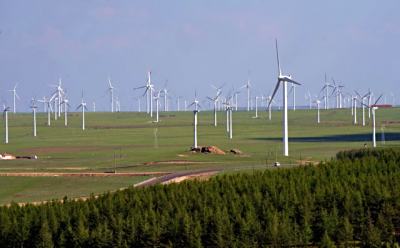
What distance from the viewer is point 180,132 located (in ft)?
641

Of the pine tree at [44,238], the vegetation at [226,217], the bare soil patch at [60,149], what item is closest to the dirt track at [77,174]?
the vegetation at [226,217]

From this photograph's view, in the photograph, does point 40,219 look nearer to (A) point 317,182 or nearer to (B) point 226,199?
(B) point 226,199

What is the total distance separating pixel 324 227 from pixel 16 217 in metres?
12.5

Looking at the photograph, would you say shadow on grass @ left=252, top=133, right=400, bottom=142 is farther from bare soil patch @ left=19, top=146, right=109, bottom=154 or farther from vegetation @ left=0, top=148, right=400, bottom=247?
vegetation @ left=0, top=148, right=400, bottom=247

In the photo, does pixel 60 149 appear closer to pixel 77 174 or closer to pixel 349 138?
pixel 349 138

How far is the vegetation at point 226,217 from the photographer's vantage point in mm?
34406

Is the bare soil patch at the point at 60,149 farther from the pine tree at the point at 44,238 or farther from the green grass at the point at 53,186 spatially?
the pine tree at the point at 44,238

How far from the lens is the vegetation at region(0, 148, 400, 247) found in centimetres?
3441

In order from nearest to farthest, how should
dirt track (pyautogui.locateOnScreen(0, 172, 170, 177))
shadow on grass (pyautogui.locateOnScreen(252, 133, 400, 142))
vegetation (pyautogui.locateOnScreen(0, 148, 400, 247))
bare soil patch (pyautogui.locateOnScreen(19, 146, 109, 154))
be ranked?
vegetation (pyautogui.locateOnScreen(0, 148, 400, 247)) < dirt track (pyautogui.locateOnScreen(0, 172, 170, 177)) < bare soil patch (pyautogui.locateOnScreen(19, 146, 109, 154)) < shadow on grass (pyautogui.locateOnScreen(252, 133, 400, 142))

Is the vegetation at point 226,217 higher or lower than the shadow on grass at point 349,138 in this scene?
lower

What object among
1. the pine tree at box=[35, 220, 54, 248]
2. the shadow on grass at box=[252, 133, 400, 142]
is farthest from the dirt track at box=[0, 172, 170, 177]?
the shadow on grass at box=[252, 133, 400, 142]

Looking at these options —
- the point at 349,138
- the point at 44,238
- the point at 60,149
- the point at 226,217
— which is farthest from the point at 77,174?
the point at 349,138

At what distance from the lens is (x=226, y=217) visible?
3509 centimetres

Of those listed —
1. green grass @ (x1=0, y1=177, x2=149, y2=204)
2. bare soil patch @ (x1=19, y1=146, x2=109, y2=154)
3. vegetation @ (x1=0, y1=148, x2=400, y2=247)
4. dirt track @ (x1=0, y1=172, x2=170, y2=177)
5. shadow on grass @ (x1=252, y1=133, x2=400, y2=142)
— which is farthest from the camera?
shadow on grass @ (x1=252, y1=133, x2=400, y2=142)
